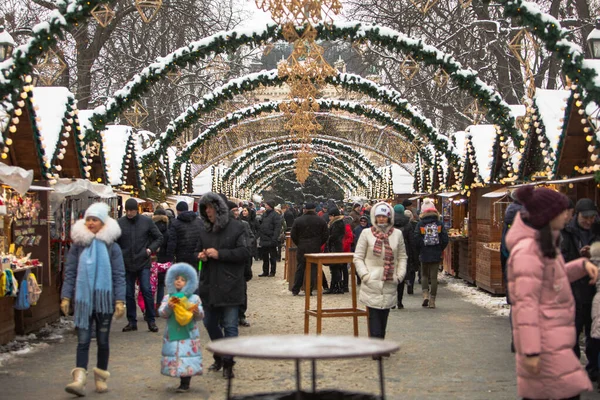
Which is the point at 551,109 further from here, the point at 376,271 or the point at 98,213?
the point at 98,213

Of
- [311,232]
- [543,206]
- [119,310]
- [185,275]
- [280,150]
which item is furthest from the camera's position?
[280,150]

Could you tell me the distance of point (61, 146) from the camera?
15.5m

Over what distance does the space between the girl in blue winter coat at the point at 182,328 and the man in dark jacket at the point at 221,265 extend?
0.52m

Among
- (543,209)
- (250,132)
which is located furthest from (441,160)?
(543,209)

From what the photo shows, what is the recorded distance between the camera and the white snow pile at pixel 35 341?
11.0m

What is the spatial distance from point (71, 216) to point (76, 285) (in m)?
7.11

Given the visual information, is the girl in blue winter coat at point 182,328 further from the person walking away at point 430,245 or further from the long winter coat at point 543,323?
the person walking away at point 430,245

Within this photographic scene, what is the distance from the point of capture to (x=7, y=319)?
11.7 metres

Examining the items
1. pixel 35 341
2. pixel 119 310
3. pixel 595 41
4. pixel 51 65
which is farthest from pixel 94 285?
pixel 595 41

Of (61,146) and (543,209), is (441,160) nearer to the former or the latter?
(61,146)

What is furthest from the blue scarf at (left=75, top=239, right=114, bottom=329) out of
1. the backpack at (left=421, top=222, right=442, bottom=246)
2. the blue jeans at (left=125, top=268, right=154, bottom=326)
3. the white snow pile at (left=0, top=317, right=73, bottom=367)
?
the backpack at (left=421, top=222, right=442, bottom=246)

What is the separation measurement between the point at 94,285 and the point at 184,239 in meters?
5.75

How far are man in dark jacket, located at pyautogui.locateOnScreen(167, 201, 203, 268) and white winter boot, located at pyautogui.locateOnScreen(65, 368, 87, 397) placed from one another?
588cm

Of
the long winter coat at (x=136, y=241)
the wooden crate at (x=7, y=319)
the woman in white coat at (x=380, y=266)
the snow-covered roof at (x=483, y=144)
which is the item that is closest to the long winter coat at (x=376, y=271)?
the woman in white coat at (x=380, y=266)
